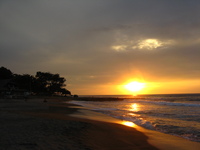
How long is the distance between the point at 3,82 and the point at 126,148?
6309 cm

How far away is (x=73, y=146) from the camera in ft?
23.3

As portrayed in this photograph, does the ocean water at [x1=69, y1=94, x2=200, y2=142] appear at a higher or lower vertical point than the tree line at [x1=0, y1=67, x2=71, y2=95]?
lower

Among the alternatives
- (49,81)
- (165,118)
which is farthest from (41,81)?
(165,118)

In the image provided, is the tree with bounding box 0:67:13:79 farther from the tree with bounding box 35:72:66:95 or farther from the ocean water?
the ocean water

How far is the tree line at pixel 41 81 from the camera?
282 feet

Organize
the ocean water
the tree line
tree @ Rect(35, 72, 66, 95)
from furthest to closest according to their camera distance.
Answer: tree @ Rect(35, 72, 66, 95)
the tree line
the ocean water

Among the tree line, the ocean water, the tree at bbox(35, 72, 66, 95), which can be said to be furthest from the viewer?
the tree at bbox(35, 72, 66, 95)

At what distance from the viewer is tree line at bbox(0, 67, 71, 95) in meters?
85.9

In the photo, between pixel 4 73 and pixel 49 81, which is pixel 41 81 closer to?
pixel 49 81

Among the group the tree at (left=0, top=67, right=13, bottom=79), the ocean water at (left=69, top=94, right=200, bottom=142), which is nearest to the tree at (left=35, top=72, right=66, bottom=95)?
the tree at (left=0, top=67, right=13, bottom=79)

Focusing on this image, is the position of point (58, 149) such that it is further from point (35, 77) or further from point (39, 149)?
point (35, 77)

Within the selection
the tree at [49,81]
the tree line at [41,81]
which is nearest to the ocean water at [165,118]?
the tree line at [41,81]

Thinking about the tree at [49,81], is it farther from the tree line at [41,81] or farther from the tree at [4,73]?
the tree at [4,73]

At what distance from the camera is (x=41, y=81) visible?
9700 cm
